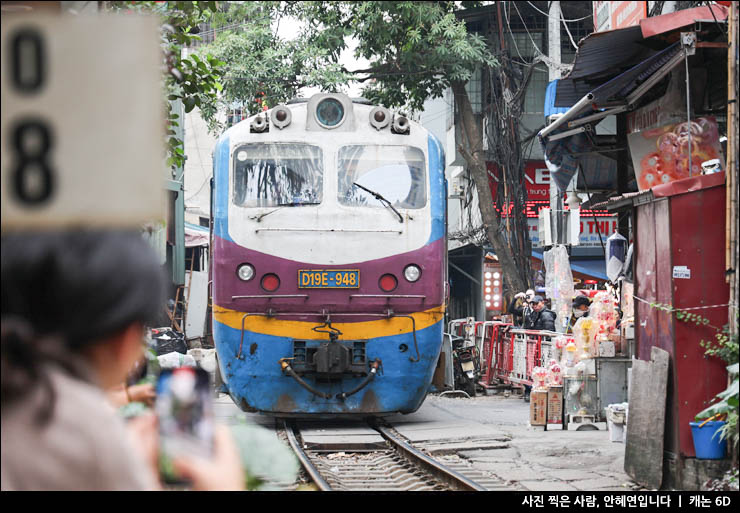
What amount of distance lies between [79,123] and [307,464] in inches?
253

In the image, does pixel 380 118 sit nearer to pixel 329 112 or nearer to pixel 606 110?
pixel 329 112

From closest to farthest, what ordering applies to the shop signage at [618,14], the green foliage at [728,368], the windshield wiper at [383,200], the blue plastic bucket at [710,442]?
the green foliage at [728,368] → the blue plastic bucket at [710,442] → the windshield wiper at [383,200] → the shop signage at [618,14]

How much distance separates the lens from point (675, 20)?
7734 millimetres

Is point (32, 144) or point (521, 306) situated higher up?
point (32, 144)

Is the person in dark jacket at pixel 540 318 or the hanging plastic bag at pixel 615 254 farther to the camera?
the person in dark jacket at pixel 540 318

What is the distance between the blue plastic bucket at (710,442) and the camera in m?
6.78

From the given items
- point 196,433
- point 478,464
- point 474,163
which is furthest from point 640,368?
point 474,163

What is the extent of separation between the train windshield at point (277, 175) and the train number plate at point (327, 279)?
0.77 meters

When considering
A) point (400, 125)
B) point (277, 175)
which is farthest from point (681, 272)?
point (277, 175)

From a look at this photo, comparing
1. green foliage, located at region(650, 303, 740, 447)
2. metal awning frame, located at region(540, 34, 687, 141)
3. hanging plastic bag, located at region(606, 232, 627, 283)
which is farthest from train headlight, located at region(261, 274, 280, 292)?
hanging plastic bag, located at region(606, 232, 627, 283)

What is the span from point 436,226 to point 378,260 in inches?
29.3

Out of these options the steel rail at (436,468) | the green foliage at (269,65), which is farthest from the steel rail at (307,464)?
the green foliage at (269,65)

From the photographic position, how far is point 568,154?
11.9m

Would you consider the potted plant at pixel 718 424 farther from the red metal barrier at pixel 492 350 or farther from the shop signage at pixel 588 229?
the shop signage at pixel 588 229
